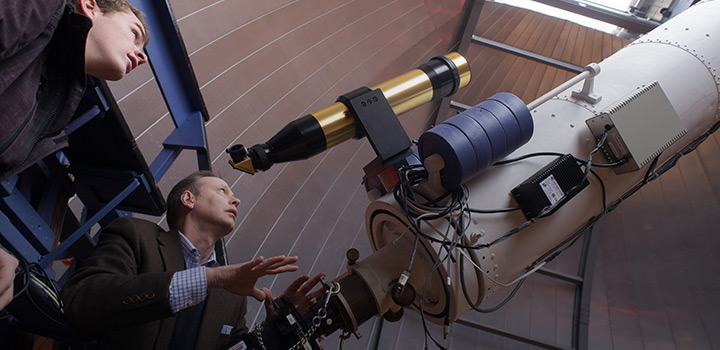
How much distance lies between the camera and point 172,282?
3.95 feet

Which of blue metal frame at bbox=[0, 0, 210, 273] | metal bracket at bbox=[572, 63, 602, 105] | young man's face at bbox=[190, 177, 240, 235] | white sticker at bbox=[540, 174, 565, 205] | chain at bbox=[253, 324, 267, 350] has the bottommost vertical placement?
white sticker at bbox=[540, 174, 565, 205]

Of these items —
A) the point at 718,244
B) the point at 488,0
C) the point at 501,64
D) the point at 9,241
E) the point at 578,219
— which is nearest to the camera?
the point at 9,241

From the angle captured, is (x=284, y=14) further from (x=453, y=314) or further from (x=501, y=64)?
(x=501, y=64)

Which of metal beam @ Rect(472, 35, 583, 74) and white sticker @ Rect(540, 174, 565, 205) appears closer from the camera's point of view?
white sticker @ Rect(540, 174, 565, 205)

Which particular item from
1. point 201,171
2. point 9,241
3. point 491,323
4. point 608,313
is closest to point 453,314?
point 201,171

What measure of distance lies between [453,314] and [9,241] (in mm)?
1539

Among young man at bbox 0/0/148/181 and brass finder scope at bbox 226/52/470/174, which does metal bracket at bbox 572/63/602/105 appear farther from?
young man at bbox 0/0/148/181

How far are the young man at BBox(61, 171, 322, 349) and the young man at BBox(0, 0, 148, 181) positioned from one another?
389mm

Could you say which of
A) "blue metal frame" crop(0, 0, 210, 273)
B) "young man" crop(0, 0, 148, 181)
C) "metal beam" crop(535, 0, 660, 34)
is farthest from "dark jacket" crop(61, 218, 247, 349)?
"metal beam" crop(535, 0, 660, 34)

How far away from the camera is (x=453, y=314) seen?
1.62 meters

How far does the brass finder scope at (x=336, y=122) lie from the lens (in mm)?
1525

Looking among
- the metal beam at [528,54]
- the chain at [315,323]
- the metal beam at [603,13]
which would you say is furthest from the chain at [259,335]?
the metal beam at [603,13]

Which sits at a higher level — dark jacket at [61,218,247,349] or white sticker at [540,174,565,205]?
dark jacket at [61,218,247,349]

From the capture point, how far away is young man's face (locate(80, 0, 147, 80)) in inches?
47.9
